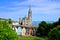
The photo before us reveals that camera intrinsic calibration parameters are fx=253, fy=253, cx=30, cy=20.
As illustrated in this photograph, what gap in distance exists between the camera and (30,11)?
3781cm

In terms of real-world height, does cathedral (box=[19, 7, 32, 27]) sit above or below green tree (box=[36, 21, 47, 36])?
above

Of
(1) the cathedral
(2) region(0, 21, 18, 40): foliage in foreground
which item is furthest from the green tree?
(2) region(0, 21, 18, 40): foliage in foreground

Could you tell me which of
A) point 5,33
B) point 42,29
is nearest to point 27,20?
point 42,29

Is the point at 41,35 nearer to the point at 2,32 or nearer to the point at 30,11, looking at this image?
the point at 30,11

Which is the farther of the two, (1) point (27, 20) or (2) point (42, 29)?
(1) point (27, 20)

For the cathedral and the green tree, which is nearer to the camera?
the green tree

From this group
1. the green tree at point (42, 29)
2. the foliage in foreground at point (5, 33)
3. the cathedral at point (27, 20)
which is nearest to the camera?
the foliage in foreground at point (5, 33)

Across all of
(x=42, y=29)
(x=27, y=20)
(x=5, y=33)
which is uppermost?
(x=27, y=20)

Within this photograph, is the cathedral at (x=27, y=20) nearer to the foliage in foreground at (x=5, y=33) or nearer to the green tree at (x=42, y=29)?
the green tree at (x=42, y=29)

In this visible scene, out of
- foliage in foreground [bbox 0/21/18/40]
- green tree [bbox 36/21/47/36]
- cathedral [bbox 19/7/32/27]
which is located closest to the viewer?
foliage in foreground [bbox 0/21/18/40]

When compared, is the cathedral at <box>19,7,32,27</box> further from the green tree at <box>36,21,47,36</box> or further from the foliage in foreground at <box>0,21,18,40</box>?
the foliage in foreground at <box>0,21,18,40</box>

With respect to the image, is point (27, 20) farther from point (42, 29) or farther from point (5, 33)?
point (5, 33)

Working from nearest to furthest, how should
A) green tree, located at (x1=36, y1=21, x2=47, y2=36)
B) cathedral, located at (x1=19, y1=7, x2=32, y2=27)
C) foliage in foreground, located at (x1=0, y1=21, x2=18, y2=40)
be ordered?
1. foliage in foreground, located at (x1=0, y1=21, x2=18, y2=40)
2. green tree, located at (x1=36, y1=21, x2=47, y2=36)
3. cathedral, located at (x1=19, y1=7, x2=32, y2=27)

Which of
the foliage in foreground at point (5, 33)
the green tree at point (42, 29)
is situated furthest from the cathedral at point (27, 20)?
the foliage in foreground at point (5, 33)
